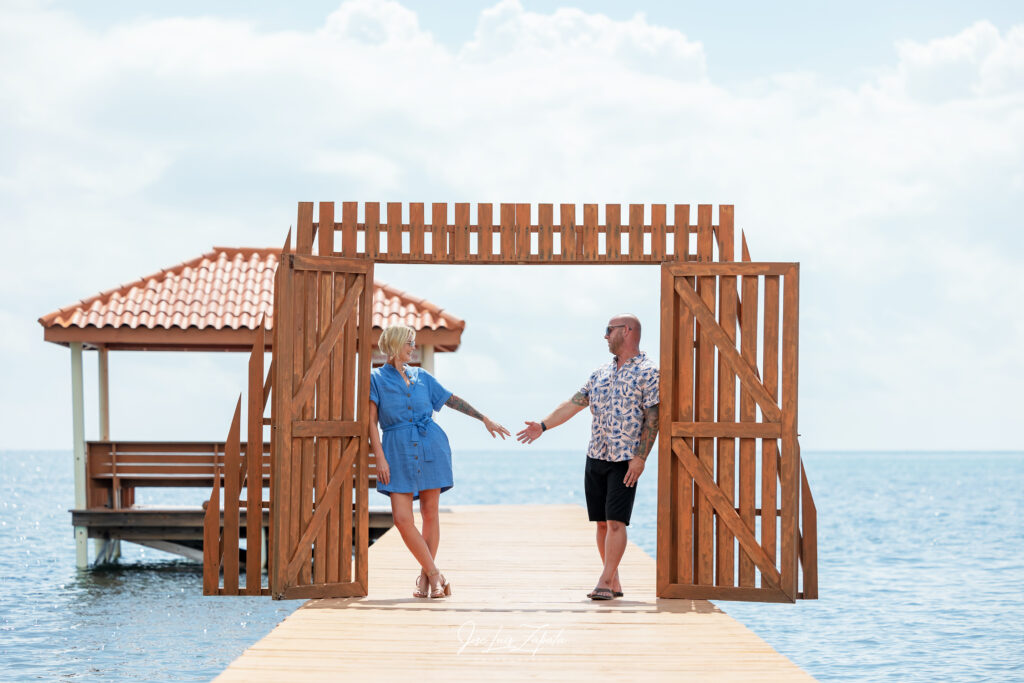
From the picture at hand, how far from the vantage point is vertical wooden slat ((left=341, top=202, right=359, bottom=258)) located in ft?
28.7

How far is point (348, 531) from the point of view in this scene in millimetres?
8734

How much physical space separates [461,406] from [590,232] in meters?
1.58

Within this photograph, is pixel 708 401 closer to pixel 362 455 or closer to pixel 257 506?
pixel 362 455

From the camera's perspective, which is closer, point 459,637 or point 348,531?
point 459,637

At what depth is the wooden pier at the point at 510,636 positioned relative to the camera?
617 centimetres

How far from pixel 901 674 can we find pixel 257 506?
28.9 feet

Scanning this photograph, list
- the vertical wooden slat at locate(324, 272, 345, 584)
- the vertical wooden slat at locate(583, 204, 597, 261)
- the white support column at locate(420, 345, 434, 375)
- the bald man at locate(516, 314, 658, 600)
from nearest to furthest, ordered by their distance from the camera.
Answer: the bald man at locate(516, 314, 658, 600) < the vertical wooden slat at locate(324, 272, 345, 584) < the vertical wooden slat at locate(583, 204, 597, 261) < the white support column at locate(420, 345, 434, 375)

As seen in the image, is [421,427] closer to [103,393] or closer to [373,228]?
[373,228]

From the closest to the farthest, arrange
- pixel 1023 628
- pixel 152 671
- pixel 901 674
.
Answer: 1. pixel 152 671
2. pixel 901 674
3. pixel 1023 628

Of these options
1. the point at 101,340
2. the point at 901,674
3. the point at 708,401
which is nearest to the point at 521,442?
the point at 708,401

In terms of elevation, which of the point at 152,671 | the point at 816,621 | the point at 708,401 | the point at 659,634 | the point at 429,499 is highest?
the point at 708,401

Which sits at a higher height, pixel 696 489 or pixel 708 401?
pixel 708 401

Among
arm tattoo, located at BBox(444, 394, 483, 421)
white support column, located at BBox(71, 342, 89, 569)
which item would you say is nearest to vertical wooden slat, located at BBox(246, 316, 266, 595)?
arm tattoo, located at BBox(444, 394, 483, 421)

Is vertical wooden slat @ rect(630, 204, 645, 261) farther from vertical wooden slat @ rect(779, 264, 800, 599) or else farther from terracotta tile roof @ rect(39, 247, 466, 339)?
terracotta tile roof @ rect(39, 247, 466, 339)
